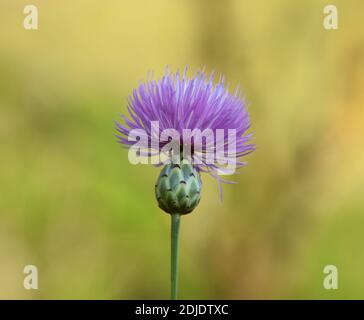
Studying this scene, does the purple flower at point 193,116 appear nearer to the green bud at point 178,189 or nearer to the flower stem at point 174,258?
the green bud at point 178,189

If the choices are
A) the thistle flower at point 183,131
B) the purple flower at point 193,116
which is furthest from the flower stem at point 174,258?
the purple flower at point 193,116

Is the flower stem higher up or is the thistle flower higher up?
the thistle flower

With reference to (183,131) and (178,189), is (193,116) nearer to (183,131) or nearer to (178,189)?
(183,131)

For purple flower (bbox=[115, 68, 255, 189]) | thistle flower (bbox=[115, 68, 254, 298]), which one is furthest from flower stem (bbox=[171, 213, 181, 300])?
purple flower (bbox=[115, 68, 255, 189])

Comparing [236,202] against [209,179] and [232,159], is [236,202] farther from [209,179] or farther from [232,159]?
[232,159]

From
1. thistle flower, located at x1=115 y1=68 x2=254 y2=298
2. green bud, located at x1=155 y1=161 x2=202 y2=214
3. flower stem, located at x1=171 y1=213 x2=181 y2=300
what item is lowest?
flower stem, located at x1=171 y1=213 x2=181 y2=300

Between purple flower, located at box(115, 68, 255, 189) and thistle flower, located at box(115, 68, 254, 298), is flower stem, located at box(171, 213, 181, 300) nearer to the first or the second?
thistle flower, located at box(115, 68, 254, 298)

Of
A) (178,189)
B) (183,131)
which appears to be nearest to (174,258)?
(178,189)

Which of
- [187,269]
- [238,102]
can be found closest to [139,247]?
[187,269]
